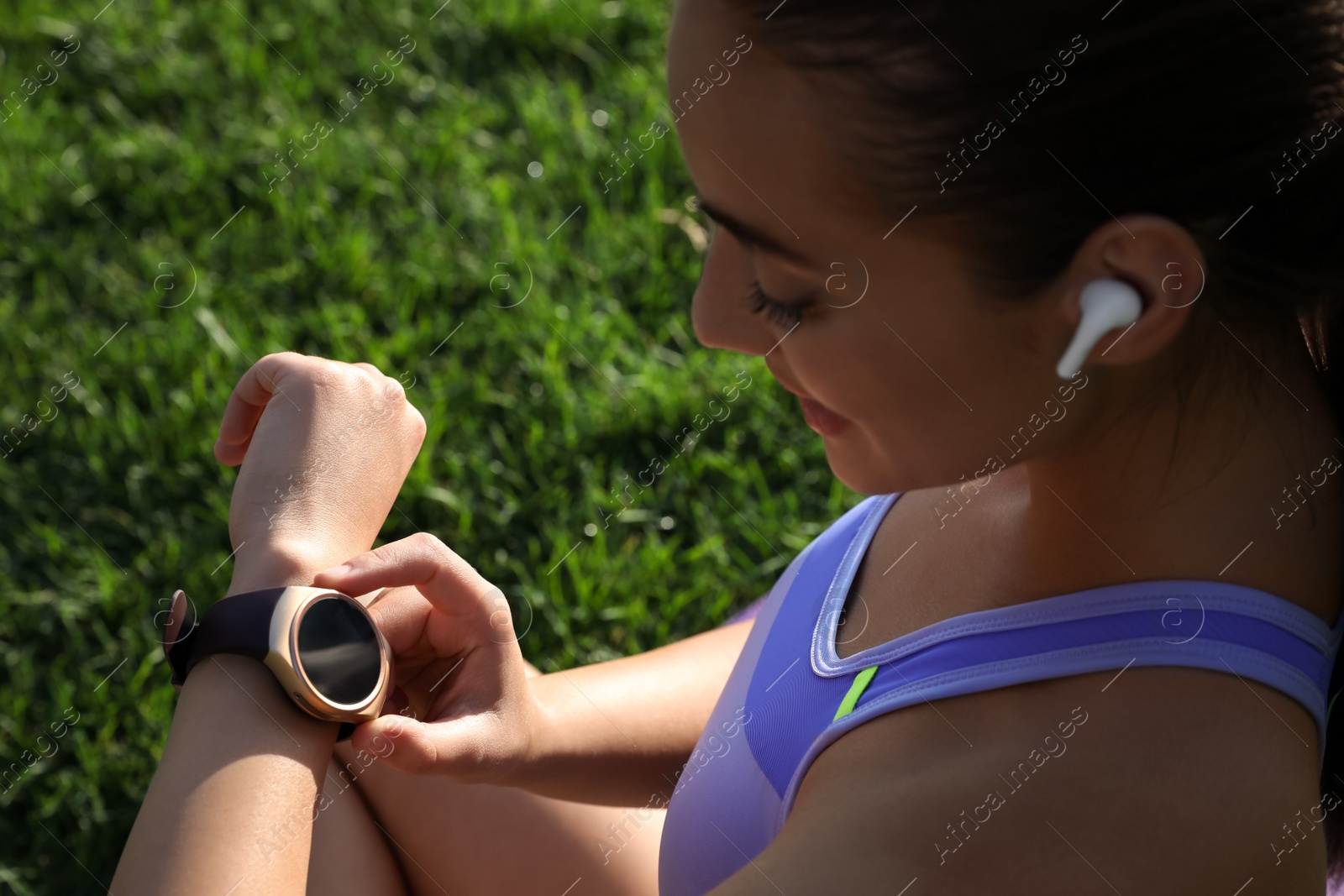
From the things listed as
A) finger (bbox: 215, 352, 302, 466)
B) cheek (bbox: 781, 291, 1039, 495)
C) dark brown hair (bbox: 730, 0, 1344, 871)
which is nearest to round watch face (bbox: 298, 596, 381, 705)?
finger (bbox: 215, 352, 302, 466)

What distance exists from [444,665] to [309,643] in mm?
217

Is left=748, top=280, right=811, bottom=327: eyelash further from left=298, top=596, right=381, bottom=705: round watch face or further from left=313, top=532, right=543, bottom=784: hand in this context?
left=298, top=596, right=381, bottom=705: round watch face

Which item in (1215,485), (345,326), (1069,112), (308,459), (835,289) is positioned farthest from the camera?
(345,326)

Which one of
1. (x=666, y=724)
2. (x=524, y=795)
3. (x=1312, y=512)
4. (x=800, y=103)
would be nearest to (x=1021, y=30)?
(x=800, y=103)

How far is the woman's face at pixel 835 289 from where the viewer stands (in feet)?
3.82

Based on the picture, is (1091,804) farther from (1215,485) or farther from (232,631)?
(232,631)

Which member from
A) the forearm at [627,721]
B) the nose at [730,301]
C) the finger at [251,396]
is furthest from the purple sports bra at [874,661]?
the finger at [251,396]

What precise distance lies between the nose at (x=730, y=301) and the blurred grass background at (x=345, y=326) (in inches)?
66.8

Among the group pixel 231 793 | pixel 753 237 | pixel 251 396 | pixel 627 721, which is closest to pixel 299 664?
pixel 231 793

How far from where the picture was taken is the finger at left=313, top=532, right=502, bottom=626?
148 centimetres

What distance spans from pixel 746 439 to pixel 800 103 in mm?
2162

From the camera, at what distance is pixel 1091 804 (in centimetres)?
124

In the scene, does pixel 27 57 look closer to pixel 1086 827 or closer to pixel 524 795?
pixel 524 795

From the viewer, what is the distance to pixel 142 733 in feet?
8.87
